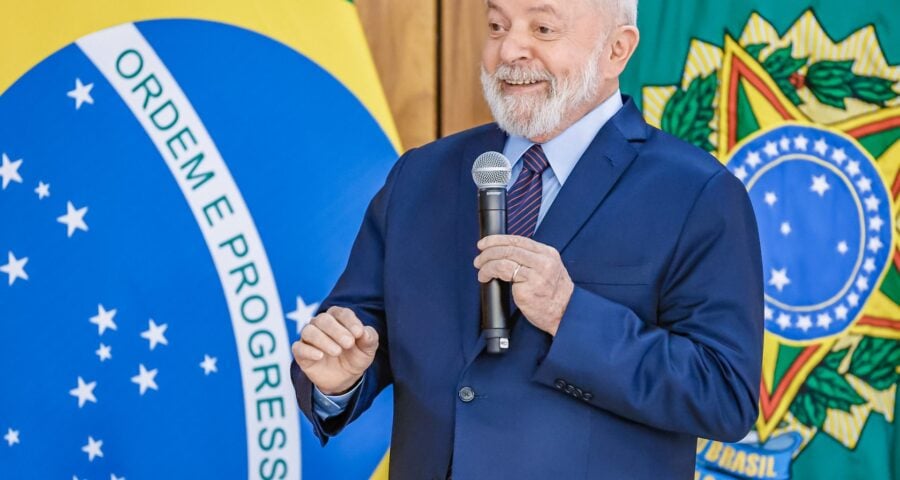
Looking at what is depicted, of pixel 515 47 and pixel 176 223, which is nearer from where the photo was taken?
pixel 515 47

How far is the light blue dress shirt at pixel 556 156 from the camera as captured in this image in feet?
6.27

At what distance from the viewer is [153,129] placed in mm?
2660

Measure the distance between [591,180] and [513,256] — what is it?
0.33 metres

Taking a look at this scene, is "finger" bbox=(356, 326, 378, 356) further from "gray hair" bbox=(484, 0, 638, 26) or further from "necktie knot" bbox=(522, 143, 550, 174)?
"gray hair" bbox=(484, 0, 638, 26)

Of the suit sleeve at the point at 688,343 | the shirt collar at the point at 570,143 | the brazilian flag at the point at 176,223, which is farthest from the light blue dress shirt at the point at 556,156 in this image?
the brazilian flag at the point at 176,223

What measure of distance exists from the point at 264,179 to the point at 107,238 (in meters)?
0.42

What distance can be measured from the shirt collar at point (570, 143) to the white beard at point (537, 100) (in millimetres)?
29

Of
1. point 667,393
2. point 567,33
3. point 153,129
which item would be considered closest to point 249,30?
point 153,129

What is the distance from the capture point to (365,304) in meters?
2.00

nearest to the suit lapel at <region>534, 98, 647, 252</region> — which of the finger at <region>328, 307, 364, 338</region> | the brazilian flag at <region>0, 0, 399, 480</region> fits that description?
the finger at <region>328, 307, 364, 338</region>

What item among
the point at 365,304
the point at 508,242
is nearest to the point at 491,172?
the point at 508,242

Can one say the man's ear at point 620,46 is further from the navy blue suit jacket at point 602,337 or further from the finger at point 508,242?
the finger at point 508,242

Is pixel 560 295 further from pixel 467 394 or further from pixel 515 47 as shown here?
pixel 515 47

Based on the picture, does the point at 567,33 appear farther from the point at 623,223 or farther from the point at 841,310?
the point at 841,310
